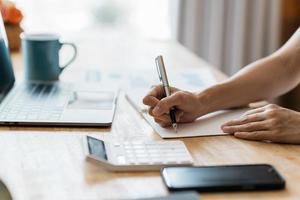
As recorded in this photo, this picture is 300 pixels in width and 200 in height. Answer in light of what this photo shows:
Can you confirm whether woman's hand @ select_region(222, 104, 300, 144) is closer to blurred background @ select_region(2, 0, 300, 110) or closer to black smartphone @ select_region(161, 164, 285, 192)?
black smartphone @ select_region(161, 164, 285, 192)

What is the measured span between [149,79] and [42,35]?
330 mm

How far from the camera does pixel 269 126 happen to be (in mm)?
1025

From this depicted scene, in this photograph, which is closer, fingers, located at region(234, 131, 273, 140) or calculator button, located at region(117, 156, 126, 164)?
calculator button, located at region(117, 156, 126, 164)

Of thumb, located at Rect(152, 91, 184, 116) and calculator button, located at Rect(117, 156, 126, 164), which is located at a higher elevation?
thumb, located at Rect(152, 91, 184, 116)

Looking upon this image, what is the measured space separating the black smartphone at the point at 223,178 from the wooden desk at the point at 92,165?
0.04ft

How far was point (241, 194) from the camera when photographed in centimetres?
79

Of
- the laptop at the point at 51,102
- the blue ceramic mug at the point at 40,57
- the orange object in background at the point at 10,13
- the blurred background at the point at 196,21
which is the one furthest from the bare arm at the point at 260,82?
the blurred background at the point at 196,21

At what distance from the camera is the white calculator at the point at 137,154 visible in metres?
0.87

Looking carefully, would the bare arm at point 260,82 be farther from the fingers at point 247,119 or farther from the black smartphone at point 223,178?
the black smartphone at point 223,178

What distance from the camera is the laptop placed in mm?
1104

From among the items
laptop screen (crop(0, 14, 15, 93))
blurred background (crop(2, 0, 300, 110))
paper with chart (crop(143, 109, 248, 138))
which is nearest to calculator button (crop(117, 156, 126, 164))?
paper with chart (crop(143, 109, 248, 138))

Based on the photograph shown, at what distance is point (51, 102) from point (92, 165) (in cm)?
39

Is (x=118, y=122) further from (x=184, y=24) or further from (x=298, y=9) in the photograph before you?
(x=298, y=9)

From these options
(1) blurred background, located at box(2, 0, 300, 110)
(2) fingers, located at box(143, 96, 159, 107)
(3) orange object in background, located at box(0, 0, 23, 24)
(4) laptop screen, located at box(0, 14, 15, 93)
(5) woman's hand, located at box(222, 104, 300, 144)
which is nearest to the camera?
(5) woman's hand, located at box(222, 104, 300, 144)
